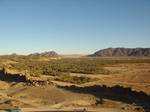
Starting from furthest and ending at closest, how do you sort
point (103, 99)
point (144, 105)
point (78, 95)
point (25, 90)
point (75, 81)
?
point (75, 81) → point (25, 90) → point (78, 95) → point (103, 99) → point (144, 105)

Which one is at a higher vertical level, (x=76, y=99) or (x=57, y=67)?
(x=57, y=67)

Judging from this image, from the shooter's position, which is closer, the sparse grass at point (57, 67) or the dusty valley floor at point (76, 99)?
the dusty valley floor at point (76, 99)

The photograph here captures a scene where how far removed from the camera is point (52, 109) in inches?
1096

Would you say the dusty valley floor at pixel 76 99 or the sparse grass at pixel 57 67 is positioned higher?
the sparse grass at pixel 57 67

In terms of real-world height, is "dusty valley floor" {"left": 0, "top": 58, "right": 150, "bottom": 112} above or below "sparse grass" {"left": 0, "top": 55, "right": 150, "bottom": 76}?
below

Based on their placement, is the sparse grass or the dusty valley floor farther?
the sparse grass

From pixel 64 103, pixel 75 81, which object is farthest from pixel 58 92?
pixel 75 81

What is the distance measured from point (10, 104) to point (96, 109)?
26.3 ft

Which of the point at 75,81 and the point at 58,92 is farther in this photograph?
the point at 75,81

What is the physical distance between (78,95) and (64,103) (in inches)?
135

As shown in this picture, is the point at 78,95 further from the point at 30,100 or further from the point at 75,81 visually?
the point at 75,81

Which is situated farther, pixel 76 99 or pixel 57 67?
pixel 57 67

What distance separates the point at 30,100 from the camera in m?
Result: 32.9

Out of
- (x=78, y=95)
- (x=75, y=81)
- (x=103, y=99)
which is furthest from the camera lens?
(x=75, y=81)
